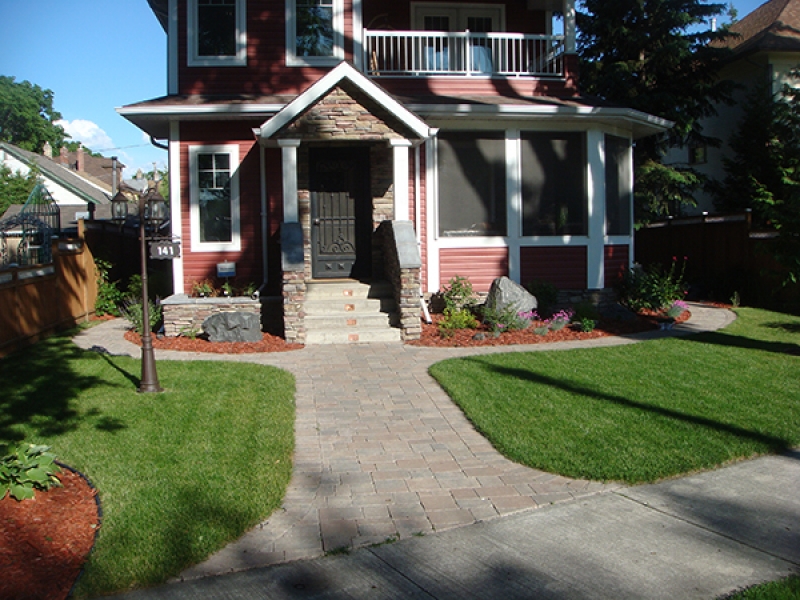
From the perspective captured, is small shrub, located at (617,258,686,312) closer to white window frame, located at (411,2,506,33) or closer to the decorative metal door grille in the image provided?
the decorative metal door grille

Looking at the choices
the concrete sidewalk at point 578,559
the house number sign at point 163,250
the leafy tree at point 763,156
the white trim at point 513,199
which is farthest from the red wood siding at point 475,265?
the leafy tree at point 763,156

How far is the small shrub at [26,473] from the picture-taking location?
465 centimetres

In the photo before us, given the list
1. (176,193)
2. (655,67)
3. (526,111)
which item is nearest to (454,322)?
(526,111)

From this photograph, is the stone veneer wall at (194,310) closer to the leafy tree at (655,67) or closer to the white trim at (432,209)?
the white trim at (432,209)

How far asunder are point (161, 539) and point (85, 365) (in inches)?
219

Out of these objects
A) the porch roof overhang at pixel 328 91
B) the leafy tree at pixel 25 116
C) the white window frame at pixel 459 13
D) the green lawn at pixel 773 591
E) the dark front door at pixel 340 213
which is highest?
the leafy tree at pixel 25 116

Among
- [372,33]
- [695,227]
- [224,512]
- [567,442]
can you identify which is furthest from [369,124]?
[695,227]

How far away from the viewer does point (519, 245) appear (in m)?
13.2

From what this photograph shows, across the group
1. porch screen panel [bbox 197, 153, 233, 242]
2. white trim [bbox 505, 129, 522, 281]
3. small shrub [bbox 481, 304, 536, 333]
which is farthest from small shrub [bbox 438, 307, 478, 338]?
porch screen panel [bbox 197, 153, 233, 242]

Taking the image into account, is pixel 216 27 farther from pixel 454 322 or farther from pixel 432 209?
pixel 454 322

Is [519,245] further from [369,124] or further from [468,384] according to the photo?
[468,384]

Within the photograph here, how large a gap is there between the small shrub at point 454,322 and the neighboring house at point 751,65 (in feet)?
41.2

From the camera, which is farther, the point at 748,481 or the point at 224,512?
the point at 748,481

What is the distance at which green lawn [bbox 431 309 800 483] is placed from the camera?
18.8 ft
